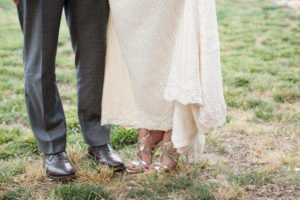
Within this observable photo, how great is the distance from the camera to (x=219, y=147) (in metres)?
3.84

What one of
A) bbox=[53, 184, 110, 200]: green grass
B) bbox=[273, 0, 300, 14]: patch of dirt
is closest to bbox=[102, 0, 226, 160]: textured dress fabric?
bbox=[53, 184, 110, 200]: green grass

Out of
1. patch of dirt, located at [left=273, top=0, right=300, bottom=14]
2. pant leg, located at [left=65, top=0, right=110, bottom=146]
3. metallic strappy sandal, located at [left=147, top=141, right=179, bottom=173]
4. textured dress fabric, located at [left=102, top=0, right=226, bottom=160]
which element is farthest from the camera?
patch of dirt, located at [left=273, top=0, right=300, bottom=14]

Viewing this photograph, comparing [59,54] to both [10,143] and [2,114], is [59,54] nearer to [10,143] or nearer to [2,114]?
[2,114]

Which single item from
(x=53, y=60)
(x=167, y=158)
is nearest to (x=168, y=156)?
(x=167, y=158)

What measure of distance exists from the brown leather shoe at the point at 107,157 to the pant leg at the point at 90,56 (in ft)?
0.12

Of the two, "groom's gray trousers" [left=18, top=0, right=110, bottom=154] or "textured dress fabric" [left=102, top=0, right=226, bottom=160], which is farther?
"groom's gray trousers" [left=18, top=0, right=110, bottom=154]

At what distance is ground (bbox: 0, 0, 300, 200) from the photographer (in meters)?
3.05

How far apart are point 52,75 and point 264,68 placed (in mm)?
3545

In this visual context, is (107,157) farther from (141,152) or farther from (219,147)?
(219,147)

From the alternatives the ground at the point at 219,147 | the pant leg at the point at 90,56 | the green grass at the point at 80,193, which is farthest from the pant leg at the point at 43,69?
the green grass at the point at 80,193

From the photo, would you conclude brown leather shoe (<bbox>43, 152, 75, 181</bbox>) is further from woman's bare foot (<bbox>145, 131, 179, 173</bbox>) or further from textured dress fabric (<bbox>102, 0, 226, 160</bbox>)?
woman's bare foot (<bbox>145, 131, 179, 173</bbox>)

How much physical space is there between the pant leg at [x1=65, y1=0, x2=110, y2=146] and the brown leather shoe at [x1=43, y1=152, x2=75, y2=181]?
237 millimetres

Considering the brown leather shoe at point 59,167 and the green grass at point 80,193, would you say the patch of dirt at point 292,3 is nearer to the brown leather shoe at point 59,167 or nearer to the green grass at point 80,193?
the brown leather shoe at point 59,167

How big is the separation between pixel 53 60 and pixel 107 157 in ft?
2.14
